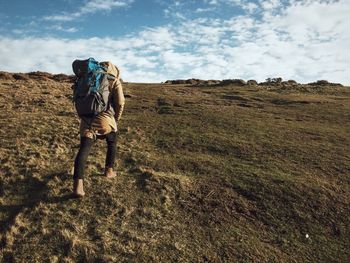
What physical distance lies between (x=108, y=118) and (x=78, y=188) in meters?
1.62

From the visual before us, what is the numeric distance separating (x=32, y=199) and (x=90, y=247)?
7.74ft

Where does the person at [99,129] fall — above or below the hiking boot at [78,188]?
above

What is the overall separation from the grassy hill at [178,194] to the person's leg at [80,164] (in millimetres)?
296

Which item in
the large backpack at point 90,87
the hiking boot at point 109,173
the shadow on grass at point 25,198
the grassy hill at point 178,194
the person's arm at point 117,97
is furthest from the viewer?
the hiking boot at point 109,173

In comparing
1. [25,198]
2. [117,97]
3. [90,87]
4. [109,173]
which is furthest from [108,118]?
[25,198]

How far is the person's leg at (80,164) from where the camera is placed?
847 centimetres

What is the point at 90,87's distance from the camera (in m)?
8.54

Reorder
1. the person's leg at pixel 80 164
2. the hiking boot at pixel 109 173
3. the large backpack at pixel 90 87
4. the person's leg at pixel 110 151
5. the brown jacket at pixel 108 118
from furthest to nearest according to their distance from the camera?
the hiking boot at pixel 109 173, the person's leg at pixel 110 151, the brown jacket at pixel 108 118, the large backpack at pixel 90 87, the person's leg at pixel 80 164

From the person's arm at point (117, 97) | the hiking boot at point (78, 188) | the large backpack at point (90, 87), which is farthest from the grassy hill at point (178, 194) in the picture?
the large backpack at point (90, 87)

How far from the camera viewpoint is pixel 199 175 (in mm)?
10820

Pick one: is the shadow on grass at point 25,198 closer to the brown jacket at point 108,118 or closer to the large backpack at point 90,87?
the brown jacket at point 108,118

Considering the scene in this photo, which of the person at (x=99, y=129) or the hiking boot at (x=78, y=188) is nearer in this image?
the person at (x=99, y=129)

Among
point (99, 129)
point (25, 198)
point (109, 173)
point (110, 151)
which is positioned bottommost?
point (25, 198)

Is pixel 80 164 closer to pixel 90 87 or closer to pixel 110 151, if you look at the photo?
pixel 110 151
